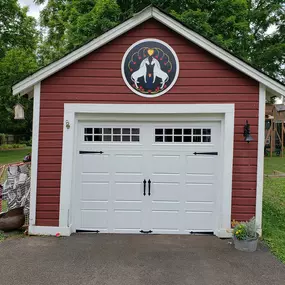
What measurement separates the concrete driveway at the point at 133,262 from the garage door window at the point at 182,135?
1898mm

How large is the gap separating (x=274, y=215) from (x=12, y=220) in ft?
20.3

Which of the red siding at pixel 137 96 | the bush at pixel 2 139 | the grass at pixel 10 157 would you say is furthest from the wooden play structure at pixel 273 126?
the bush at pixel 2 139

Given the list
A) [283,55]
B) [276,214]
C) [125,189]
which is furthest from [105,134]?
[283,55]

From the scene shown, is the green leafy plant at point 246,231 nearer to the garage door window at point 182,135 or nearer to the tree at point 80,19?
the garage door window at point 182,135

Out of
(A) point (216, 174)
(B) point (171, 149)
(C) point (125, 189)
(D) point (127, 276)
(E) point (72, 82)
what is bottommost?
(D) point (127, 276)

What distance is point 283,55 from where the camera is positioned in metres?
18.4

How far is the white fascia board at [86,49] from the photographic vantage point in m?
5.69

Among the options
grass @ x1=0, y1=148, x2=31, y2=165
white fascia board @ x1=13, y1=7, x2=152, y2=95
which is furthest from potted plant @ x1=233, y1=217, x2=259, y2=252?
grass @ x1=0, y1=148, x2=31, y2=165

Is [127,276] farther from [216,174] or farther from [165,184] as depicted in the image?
[216,174]

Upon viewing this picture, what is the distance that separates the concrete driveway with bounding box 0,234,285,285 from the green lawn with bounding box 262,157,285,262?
0.35 metres

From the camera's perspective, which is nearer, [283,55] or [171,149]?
[171,149]

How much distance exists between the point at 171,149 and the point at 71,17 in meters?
11.6

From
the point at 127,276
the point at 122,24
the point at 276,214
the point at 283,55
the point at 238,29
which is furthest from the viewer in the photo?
the point at 283,55

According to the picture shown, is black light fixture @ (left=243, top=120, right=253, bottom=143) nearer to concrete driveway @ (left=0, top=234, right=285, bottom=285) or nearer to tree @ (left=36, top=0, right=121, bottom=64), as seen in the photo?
concrete driveway @ (left=0, top=234, right=285, bottom=285)
